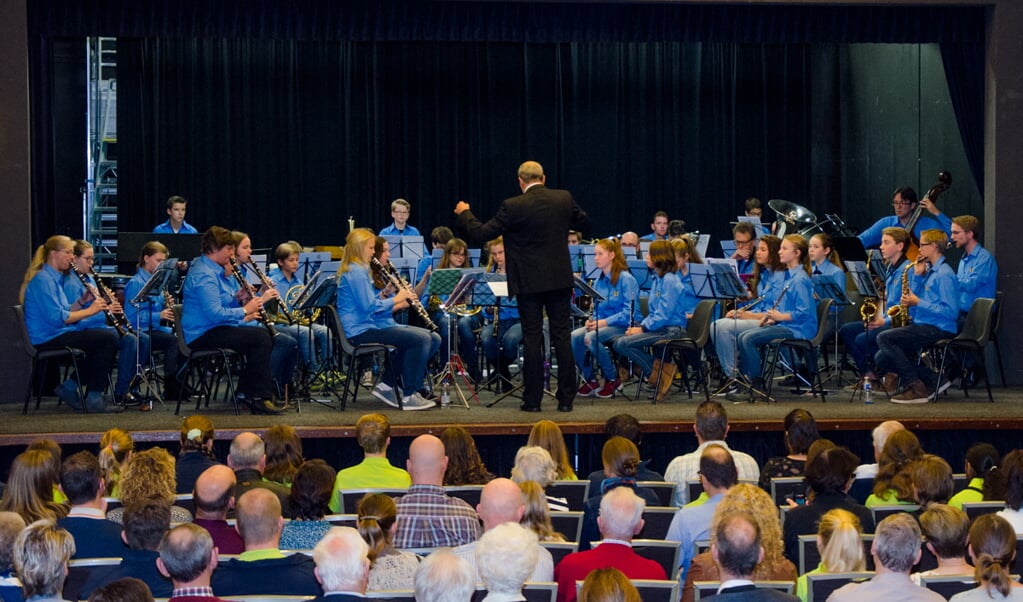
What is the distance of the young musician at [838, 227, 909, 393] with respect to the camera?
10.1m

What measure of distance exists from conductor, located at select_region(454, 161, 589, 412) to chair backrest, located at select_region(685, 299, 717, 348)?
1.33 metres

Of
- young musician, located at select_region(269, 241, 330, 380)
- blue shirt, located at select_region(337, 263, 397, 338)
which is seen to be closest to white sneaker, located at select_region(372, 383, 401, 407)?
blue shirt, located at select_region(337, 263, 397, 338)

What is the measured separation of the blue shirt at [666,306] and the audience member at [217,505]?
18.3ft

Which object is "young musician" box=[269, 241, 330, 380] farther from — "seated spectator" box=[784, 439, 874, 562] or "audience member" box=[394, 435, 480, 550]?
"seated spectator" box=[784, 439, 874, 562]

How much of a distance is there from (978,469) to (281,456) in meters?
3.46

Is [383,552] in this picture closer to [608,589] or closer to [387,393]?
[608,589]

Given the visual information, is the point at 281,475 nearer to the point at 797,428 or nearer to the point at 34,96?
the point at 797,428

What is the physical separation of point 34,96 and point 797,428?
24.2 feet

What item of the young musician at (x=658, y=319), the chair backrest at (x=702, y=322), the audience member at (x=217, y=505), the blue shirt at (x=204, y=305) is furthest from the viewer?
the young musician at (x=658, y=319)

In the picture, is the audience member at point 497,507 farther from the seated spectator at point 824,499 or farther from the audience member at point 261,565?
the seated spectator at point 824,499

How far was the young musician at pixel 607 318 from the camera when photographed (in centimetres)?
1032

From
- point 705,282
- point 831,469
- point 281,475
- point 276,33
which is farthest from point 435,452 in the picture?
point 276,33

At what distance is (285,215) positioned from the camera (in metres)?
15.7

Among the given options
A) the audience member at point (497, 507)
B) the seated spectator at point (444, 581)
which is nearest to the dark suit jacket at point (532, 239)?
the audience member at point (497, 507)
